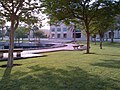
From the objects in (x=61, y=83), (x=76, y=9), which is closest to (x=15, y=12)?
(x=61, y=83)

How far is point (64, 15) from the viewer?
24.7m

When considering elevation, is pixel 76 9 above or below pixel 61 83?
above

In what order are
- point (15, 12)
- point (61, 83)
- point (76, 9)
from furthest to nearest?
point (76, 9) → point (15, 12) → point (61, 83)

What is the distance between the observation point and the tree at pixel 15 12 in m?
14.0

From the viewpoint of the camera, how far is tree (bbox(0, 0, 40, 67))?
14.0 m

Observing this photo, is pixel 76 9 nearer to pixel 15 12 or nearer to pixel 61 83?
pixel 15 12

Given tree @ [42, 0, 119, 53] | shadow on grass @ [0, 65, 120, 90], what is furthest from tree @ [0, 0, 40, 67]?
tree @ [42, 0, 119, 53]

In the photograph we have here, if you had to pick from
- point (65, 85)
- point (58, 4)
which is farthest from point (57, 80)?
point (58, 4)

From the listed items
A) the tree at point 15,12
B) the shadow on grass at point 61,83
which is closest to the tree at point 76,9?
the tree at point 15,12

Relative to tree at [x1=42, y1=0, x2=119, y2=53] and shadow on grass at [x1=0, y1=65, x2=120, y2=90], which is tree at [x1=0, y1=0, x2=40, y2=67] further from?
tree at [x1=42, y1=0, x2=119, y2=53]

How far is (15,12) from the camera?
14188mm

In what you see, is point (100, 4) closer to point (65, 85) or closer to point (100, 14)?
point (100, 14)

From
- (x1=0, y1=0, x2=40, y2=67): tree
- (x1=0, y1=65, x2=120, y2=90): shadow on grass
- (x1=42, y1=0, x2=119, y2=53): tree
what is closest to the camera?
(x1=0, y1=65, x2=120, y2=90): shadow on grass

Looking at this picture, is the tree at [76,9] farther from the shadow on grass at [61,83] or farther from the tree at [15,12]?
the shadow on grass at [61,83]
